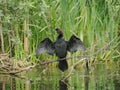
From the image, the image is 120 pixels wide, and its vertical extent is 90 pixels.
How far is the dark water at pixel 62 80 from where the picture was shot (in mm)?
6770

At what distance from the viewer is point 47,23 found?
10266 mm

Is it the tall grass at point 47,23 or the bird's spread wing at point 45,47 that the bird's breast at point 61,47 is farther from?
the tall grass at point 47,23

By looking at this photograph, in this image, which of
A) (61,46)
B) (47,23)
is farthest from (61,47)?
(47,23)

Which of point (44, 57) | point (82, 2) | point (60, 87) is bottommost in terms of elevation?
point (60, 87)

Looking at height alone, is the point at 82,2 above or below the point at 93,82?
above

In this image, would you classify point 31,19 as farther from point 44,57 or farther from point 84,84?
point 84,84

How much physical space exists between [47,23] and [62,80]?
123 inches

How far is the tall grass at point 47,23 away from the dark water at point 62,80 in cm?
72

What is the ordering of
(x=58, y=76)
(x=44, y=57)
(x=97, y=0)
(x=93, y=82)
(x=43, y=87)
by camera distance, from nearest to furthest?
(x=43, y=87), (x=93, y=82), (x=58, y=76), (x=97, y=0), (x=44, y=57)

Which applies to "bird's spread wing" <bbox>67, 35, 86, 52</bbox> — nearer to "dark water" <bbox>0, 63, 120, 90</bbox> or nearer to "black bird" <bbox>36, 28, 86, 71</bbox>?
"black bird" <bbox>36, 28, 86, 71</bbox>

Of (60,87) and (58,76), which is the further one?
(58,76)

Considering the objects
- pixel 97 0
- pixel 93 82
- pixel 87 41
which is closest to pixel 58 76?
pixel 93 82

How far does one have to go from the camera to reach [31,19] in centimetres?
1043

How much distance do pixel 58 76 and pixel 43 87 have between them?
1.53 meters
